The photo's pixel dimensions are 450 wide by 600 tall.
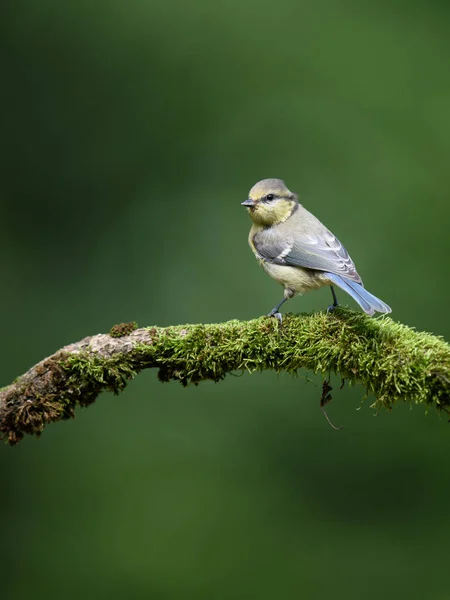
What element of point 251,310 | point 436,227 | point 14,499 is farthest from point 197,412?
point 436,227

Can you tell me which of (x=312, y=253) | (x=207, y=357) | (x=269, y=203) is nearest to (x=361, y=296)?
(x=312, y=253)

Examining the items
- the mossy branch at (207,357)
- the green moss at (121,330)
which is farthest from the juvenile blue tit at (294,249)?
the green moss at (121,330)

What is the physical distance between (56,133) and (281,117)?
5.14 feet

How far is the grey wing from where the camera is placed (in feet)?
8.41

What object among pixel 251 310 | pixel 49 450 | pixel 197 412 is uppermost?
pixel 251 310

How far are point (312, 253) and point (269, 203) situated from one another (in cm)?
37

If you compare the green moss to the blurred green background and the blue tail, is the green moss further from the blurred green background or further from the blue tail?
the blurred green background

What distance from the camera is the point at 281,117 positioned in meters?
4.86

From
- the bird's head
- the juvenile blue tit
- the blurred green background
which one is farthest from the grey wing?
the blurred green background

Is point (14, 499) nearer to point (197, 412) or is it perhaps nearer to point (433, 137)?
point (197, 412)

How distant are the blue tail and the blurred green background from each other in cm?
153

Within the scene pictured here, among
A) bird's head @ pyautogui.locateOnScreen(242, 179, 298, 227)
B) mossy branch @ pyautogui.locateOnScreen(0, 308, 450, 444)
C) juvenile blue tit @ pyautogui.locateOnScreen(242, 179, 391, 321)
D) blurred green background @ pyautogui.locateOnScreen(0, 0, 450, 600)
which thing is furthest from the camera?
blurred green background @ pyautogui.locateOnScreen(0, 0, 450, 600)

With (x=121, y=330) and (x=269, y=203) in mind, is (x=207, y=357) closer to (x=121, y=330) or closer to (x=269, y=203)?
(x=121, y=330)

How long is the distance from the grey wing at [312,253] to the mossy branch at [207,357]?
31 cm
